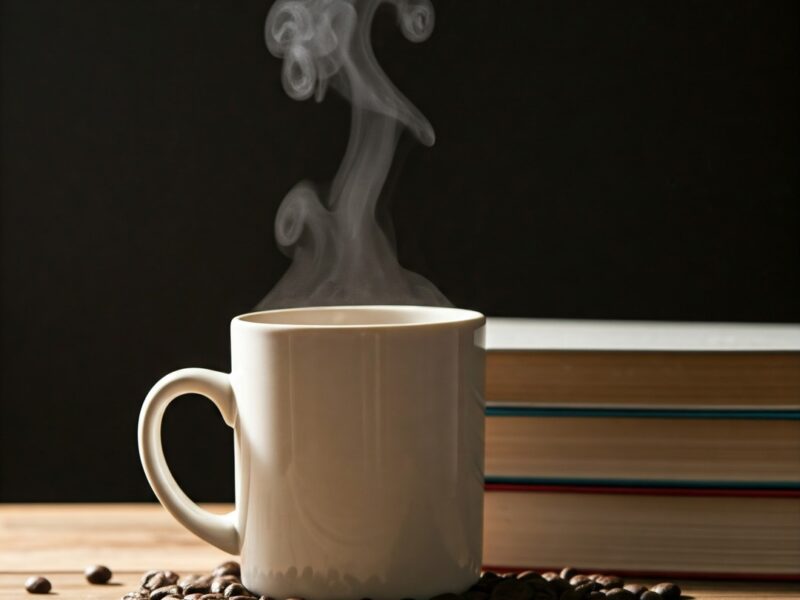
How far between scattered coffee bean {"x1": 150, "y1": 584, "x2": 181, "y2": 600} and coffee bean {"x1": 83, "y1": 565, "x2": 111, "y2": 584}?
0.31 feet

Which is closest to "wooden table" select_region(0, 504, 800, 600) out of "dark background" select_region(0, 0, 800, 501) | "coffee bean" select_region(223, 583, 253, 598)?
"coffee bean" select_region(223, 583, 253, 598)

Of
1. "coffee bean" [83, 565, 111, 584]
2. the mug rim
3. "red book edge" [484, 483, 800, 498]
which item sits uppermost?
the mug rim

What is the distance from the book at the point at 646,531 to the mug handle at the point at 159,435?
23 cm

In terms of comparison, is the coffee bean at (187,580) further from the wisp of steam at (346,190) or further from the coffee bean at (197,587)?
the wisp of steam at (346,190)

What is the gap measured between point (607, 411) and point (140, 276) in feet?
3.44

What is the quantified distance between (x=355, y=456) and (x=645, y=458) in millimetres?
273

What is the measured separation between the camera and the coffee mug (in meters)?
0.70

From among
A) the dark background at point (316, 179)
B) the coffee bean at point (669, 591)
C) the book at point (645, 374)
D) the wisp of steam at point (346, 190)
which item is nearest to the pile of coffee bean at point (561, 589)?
the coffee bean at point (669, 591)

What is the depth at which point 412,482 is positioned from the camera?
71 centimetres

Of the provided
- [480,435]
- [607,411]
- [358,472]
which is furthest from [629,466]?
[358,472]

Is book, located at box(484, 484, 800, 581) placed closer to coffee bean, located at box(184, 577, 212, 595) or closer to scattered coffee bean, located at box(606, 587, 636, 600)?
scattered coffee bean, located at box(606, 587, 636, 600)

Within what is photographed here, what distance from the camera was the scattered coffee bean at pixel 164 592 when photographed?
76 cm

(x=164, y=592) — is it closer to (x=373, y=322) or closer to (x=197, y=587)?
(x=197, y=587)

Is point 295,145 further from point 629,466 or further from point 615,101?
point 629,466
